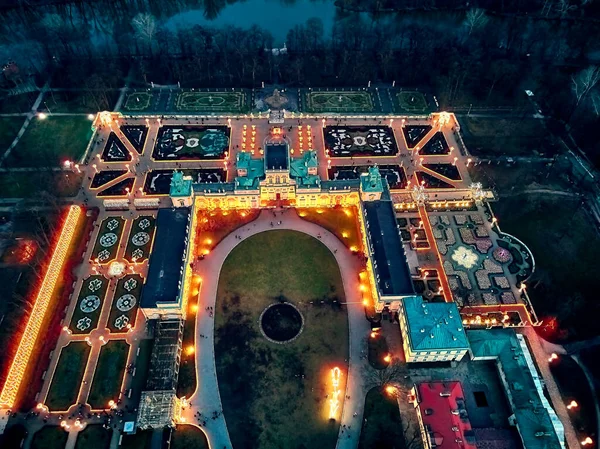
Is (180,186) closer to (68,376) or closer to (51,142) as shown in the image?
(68,376)

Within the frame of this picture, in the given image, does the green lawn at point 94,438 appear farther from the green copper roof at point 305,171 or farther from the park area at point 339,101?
the park area at point 339,101

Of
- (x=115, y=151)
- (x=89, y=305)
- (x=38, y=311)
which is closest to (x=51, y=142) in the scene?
(x=115, y=151)

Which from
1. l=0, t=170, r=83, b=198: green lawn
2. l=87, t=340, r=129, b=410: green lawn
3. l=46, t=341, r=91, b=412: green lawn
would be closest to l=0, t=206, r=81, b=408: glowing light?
l=46, t=341, r=91, b=412: green lawn

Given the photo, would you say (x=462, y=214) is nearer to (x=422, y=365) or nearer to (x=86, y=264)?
(x=422, y=365)

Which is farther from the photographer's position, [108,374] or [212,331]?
[212,331]

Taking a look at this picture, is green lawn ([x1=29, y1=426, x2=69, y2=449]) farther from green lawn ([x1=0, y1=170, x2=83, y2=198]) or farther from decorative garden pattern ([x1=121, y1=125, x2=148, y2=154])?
decorative garden pattern ([x1=121, y1=125, x2=148, y2=154])

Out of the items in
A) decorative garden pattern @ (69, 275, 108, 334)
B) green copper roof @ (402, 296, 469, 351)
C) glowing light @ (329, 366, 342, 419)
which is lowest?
glowing light @ (329, 366, 342, 419)
